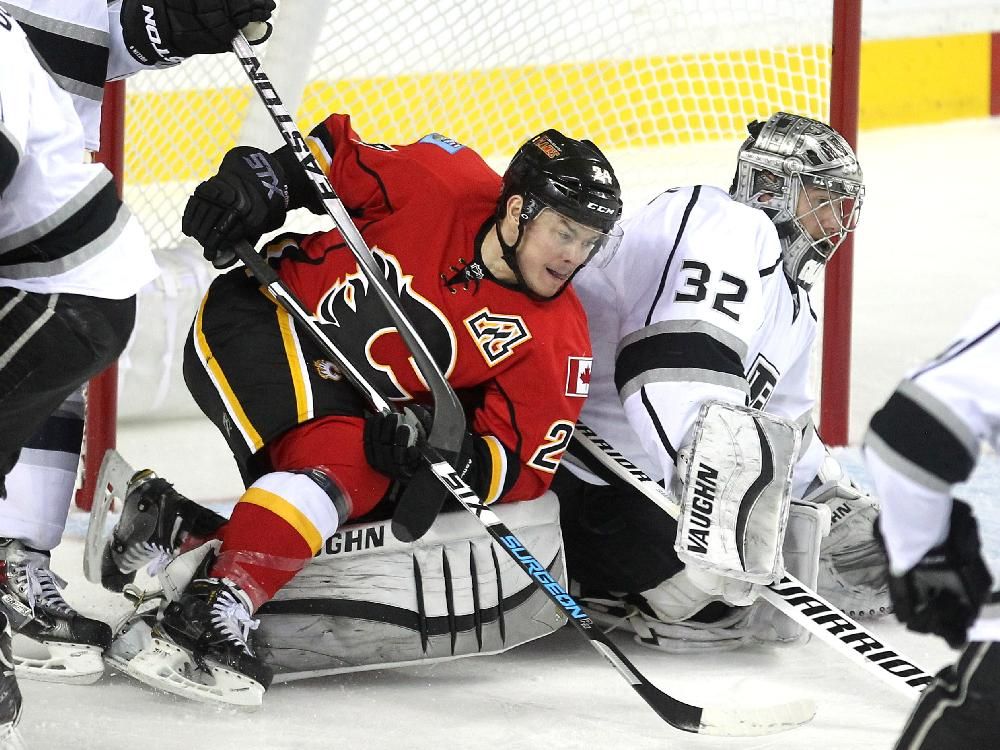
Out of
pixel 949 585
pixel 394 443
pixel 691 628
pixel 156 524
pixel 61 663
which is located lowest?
pixel 691 628

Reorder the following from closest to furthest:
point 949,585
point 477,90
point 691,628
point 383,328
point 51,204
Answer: point 949,585 < point 51,204 < point 383,328 < point 691,628 < point 477,90

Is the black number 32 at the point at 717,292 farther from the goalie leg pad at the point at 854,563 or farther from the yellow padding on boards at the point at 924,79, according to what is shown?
the yellow padding on boards at the point at 924,79

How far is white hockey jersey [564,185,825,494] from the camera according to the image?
2.48m

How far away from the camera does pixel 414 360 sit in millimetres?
2525

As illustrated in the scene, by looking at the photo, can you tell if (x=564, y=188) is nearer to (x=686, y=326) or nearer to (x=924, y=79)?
(x=686, y=326)

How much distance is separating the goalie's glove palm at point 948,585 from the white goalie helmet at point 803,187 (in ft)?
4.04

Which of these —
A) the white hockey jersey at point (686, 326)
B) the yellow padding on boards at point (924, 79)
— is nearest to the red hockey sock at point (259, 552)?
the white hockey jersey at point (686, 326)

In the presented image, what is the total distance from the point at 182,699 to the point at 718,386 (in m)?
0.91

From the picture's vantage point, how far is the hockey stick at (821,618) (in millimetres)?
2197

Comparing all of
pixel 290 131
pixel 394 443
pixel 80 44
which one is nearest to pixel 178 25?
pixel 80 44

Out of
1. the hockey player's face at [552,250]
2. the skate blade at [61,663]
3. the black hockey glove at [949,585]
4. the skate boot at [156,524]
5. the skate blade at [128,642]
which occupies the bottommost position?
the skate blade at [61,663]

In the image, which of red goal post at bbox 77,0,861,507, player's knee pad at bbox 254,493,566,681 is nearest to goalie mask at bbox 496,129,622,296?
player's knee pad at bbox 254,493,566,681

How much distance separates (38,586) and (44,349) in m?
0.74

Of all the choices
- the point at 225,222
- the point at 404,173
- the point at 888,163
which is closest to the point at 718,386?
the point at 404,173
